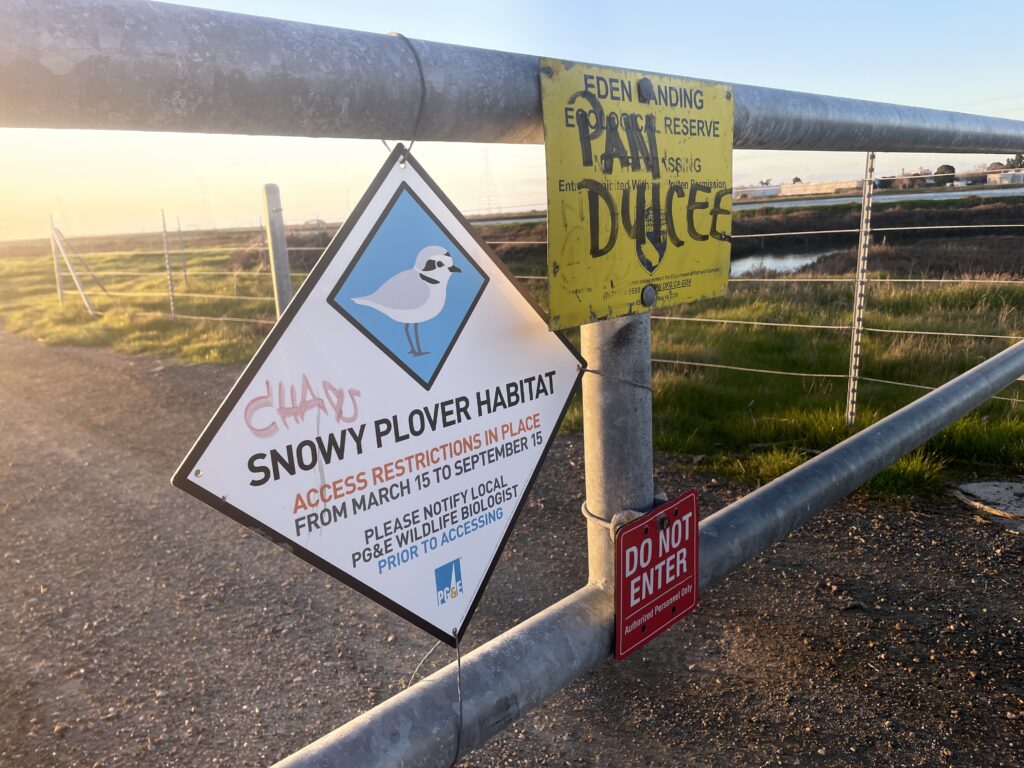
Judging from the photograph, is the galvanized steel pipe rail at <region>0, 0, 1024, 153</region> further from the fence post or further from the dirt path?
the fence post

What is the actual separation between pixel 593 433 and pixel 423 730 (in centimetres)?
55

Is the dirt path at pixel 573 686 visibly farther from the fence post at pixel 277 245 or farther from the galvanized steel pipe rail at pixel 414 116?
the fence post at pixel 277 245

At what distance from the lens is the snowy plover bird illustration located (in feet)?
3.50

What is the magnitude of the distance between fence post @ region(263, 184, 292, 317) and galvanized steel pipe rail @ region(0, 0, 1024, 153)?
3.12 metres

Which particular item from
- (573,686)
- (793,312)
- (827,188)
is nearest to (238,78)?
(573,686)

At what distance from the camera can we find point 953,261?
1695 centimetres

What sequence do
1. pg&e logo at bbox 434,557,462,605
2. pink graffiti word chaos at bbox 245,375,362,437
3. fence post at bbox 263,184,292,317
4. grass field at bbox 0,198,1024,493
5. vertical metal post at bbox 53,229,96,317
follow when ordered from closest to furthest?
pink graffiti word chaos at bbox 245,375,362,437
pg&e logo at bbox 434,557,462,605
fence post at bbox 263,184,292,317
grass field at bbox 0,198,1024,493
vertical metal post at bbox 53,229,96,317

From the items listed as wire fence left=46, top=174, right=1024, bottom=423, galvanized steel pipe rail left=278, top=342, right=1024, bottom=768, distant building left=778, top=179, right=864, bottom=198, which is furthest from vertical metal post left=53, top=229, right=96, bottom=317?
galvanized steel pipe rail left=278, top=342, right=1024, bottom=768

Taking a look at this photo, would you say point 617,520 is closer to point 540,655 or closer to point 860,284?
point 540,655

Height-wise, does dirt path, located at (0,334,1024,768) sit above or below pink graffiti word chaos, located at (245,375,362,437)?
below

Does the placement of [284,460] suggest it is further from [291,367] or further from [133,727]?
[133,727]

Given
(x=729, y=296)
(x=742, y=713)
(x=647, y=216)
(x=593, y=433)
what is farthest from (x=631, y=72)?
(x=729, y=296)

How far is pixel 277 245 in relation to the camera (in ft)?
13.8

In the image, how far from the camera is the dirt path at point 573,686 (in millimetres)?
2492
